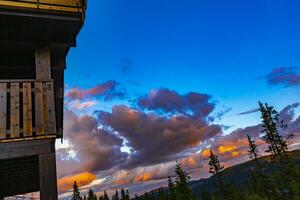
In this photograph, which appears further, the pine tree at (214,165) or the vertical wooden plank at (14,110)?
the pine tree at (214,165)

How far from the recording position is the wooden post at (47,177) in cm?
586

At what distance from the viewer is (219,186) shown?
74125 mm

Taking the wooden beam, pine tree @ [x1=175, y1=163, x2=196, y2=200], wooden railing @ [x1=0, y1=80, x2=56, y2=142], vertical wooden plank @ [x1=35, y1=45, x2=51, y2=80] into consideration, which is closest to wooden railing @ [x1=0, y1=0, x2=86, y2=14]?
vertical wooden plank @ [x1=35, y1=45, x2=51, y2=80]

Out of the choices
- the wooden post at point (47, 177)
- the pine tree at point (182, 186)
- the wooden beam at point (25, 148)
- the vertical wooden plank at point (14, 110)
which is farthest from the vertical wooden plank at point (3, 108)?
the pine tree at point (182, 186)

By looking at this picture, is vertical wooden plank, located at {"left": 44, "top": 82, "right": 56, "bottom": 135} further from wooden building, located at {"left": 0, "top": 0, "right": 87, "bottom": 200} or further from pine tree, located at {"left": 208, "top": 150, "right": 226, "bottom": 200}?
pine tree, located at {"left": 208, "top": 150, "right": 226, "bottom": 200}

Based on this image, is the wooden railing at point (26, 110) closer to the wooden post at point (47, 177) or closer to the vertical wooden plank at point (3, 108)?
the vertical wooden plank at point (3, 108)

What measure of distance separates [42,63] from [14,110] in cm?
135

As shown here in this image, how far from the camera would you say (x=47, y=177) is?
5.96m

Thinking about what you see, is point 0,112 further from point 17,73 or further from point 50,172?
point 17,73

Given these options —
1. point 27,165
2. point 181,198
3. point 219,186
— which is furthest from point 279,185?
point 27,165

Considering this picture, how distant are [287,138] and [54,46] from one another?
56283mm

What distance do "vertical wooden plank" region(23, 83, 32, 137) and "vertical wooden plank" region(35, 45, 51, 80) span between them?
1.24ft

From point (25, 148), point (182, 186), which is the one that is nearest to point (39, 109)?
point (25, 148)

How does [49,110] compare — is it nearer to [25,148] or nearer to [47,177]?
[25,148]
